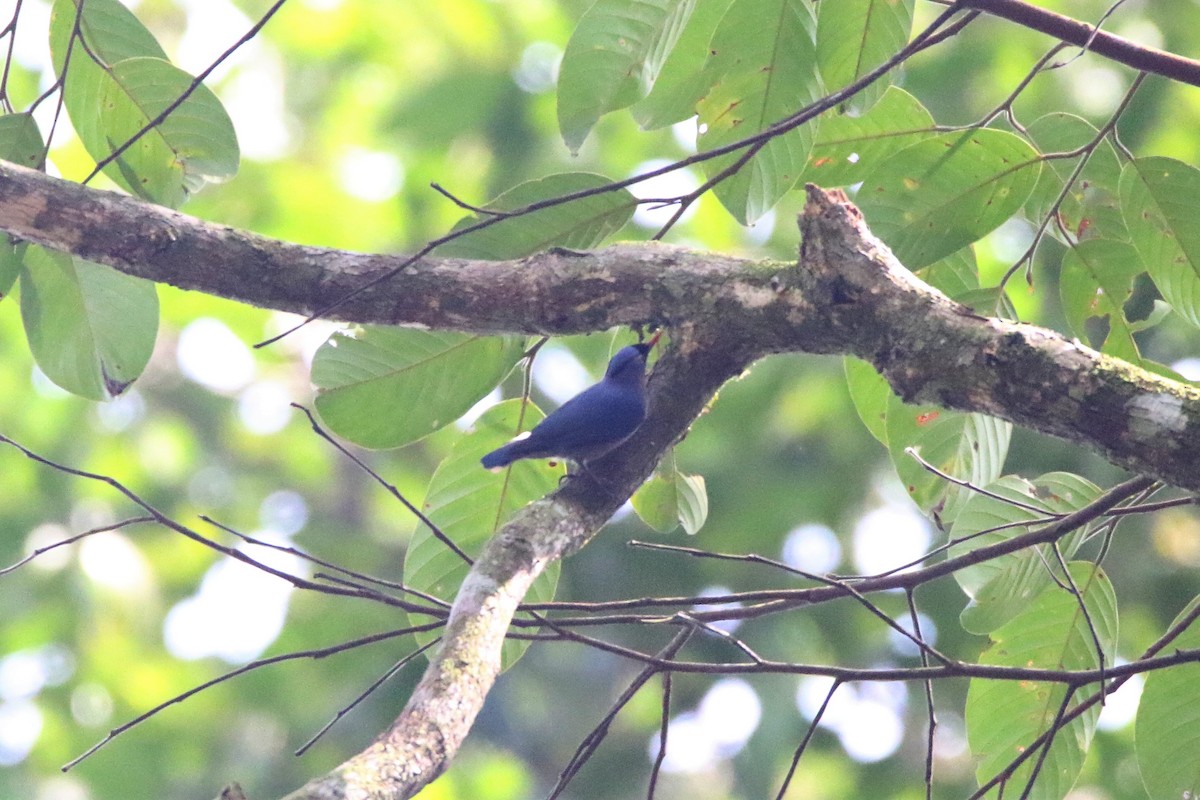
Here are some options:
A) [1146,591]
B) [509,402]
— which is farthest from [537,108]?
[509,402]

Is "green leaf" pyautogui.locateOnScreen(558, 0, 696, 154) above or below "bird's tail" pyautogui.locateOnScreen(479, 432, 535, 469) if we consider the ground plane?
above

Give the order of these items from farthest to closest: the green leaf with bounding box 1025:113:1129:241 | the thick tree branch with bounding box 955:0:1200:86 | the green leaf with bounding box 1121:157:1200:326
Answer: the green leaf with bounding box 1025:113:1129:241 < the green leaf with bounding box 1121:157:1200:326 < the thick tree branch with bounding box 955:0:1200:86

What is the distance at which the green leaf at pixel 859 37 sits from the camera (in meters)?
2.87

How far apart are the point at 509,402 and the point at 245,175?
29.1ft

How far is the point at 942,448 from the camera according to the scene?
130 inches

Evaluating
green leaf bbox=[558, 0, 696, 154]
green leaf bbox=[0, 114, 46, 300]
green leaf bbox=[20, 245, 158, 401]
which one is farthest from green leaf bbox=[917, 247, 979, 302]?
green leaf bbox=[0, 114, 46, 300]

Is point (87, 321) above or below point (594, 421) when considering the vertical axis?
above

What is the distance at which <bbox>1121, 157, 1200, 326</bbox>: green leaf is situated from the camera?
9.26ft

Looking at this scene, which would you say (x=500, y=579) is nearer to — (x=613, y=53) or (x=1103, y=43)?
(x=613, y=53)

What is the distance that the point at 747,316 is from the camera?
271 centimetres

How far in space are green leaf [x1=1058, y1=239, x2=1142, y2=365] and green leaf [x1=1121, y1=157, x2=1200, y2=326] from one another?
0.18 metres

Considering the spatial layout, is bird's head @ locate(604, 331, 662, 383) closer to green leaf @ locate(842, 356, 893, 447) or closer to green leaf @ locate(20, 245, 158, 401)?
green leaf @ locate(842, 356, 893, 447)

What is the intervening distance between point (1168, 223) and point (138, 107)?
291 cm

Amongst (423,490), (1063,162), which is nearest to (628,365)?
(1063,162)
